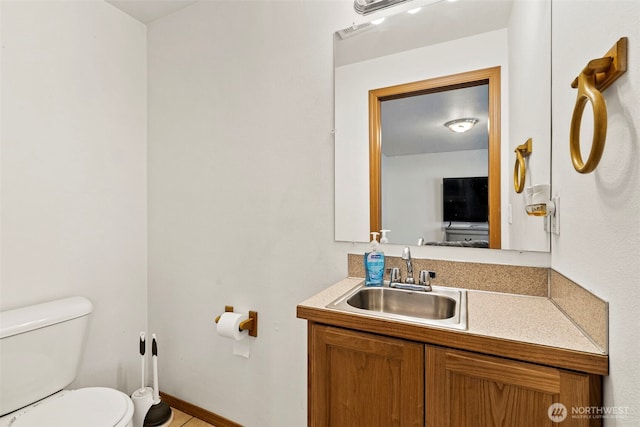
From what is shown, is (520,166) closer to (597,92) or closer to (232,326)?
(597,92)

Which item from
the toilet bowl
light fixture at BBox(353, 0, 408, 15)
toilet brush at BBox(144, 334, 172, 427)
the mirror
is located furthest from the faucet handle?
toilet brush at BBox(144, 334, 172, 427)

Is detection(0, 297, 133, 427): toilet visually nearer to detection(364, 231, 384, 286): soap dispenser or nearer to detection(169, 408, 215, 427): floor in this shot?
detection(169, 408, 215, 427): floor

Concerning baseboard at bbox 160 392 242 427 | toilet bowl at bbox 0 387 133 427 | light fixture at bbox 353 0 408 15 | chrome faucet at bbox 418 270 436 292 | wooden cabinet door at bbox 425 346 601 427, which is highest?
light fixture at bbox 353 0 408 15

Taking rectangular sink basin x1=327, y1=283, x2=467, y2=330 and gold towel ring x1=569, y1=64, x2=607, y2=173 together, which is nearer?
gold towel ring x1=569, y1=64, x2=607, y2=173

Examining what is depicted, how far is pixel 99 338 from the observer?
182 centimetres

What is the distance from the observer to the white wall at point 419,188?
1.26m

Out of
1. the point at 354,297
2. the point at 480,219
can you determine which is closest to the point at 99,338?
the point at 354,297

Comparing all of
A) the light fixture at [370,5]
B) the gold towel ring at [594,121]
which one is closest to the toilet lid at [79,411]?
the gold towel ring at [594,121]

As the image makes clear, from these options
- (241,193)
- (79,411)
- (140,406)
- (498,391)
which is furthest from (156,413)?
(498,391)

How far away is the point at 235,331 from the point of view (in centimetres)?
161

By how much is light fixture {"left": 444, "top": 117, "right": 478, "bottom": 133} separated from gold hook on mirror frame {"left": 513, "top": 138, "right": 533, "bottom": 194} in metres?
0.19

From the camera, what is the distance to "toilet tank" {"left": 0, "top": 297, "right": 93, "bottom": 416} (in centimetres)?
131

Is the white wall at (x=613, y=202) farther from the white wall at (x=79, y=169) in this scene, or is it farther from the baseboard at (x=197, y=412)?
the white wall at (x=79, y=169)

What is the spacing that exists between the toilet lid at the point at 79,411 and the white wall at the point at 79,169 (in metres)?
0.43
